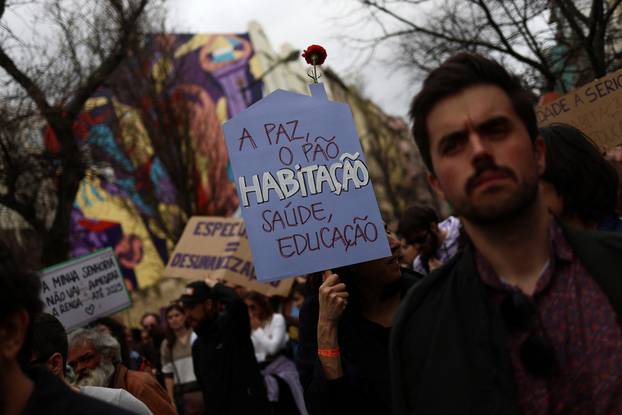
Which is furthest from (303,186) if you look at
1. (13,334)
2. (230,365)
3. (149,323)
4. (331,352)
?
(149,323)

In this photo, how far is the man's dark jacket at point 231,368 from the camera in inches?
229

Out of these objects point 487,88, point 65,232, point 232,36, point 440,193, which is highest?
point 232,36

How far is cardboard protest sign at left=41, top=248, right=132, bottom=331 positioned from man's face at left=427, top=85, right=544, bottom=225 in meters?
4.80

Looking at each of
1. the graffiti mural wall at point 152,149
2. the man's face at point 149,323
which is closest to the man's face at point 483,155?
the man's face at point 149,323

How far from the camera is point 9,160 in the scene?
10.1 m

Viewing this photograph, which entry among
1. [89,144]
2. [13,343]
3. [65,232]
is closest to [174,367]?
[65,232]

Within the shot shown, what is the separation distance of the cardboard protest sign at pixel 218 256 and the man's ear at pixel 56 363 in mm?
3056

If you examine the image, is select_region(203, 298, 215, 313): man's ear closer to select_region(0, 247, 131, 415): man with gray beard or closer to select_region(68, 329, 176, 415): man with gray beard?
select_region(68, 329, 176, 415): man with gray beard

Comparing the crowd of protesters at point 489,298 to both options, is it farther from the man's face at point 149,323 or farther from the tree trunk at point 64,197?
the man's face at point 149,323

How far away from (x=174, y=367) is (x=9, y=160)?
12.8 ft

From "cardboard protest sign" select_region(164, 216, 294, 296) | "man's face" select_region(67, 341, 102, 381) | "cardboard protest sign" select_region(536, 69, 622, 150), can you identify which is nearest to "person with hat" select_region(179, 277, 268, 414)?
"cardboard protest sign" select_region(164, 216, 294, 296)

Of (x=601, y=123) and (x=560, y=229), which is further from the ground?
(x=601, y=123)

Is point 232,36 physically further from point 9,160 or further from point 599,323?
point 599,323

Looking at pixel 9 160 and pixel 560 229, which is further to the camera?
pixel 9 160
